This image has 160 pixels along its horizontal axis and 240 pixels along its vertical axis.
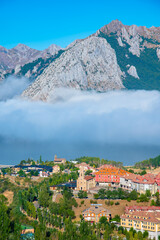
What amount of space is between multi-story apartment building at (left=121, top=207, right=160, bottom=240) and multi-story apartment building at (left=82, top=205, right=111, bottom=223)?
516 cm

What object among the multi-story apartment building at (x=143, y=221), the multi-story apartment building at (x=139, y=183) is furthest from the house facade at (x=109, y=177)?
the multi-story apartment building at (x=143, y=221)

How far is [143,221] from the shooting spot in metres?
94.9

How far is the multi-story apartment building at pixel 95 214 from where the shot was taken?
4005 inches

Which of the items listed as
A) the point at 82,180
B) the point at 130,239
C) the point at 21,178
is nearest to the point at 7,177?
the point at 21,178

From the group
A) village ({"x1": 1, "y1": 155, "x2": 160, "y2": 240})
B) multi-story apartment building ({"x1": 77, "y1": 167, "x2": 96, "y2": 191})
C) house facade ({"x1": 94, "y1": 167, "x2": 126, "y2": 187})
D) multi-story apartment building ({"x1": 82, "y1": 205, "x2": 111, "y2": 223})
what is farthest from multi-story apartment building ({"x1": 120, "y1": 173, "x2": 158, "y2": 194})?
multi-story apartment building ({"x1": 82, "y1": 205, "x2": 111, "y2": 223})

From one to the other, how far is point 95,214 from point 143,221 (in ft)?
40.7

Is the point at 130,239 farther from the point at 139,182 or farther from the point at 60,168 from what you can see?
the point at 60,168

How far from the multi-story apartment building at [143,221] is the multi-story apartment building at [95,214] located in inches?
203

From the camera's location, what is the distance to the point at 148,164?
186000mm

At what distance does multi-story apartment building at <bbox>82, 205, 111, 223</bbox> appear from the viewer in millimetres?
101725

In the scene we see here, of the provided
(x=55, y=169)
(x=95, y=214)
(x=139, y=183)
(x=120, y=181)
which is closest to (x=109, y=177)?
(x=120, y=181)

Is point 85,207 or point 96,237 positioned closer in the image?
point 96,237

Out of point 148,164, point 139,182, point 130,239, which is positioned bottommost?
point 130,239

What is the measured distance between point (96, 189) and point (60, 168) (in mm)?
40521
